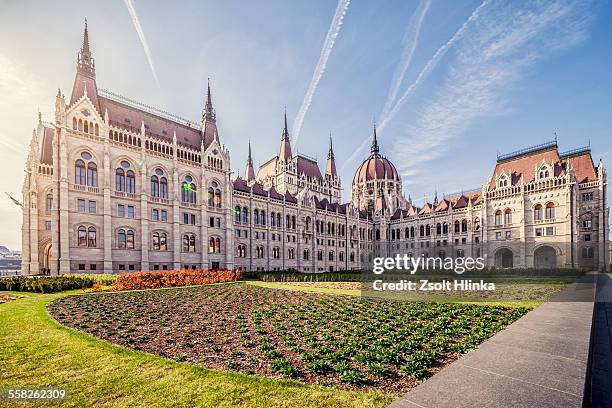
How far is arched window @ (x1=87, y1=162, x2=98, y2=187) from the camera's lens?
119 feet

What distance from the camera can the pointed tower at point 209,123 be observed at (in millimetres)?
51225

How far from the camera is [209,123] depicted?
52625 mm

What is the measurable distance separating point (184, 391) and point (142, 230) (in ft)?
130

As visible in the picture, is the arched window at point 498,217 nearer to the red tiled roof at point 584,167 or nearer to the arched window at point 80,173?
the red tiled roof at point 584,167

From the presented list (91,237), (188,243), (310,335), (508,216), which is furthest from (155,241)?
(508,216)

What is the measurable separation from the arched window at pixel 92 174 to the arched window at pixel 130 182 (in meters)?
3.46

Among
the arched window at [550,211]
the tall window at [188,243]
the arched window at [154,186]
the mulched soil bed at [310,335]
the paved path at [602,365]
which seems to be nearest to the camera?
the paved path at [602,365]

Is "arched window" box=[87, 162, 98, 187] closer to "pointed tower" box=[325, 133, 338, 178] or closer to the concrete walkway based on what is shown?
the concrete walkway

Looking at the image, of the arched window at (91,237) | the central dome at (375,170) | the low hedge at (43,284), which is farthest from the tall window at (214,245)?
the central dome at (375,170)

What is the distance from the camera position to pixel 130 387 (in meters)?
4.90

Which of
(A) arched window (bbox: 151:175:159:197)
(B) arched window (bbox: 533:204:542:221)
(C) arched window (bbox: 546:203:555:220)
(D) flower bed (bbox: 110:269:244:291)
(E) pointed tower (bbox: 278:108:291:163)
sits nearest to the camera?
(D) flower bed (bbox: 110:269:244:291)

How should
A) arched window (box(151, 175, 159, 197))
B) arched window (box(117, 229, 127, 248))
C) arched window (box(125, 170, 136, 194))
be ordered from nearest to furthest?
arched window (box(117, 229, 127, 248)), arched window (box(125, 170, 136, 194)), arched window (box(151, 175, 159, 197))

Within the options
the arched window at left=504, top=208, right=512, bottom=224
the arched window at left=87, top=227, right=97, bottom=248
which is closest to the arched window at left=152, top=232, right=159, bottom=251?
the arched window at left=87, top=227, right=97, bottom=248

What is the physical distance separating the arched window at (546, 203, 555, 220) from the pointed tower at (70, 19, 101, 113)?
245 feet
